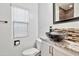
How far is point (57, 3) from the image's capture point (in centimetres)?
200

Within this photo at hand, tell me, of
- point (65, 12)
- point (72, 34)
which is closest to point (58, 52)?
point (72, 34)

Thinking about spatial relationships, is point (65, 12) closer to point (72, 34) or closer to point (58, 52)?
point (72, 34)

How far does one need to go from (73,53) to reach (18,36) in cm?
184

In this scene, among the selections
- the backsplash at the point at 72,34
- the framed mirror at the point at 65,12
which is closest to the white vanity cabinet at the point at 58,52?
the backsplash at the point at 72,34

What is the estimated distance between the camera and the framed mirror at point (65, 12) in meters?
1.51

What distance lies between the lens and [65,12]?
1743mm

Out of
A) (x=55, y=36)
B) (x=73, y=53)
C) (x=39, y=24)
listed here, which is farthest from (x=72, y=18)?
(x=39, y=24)

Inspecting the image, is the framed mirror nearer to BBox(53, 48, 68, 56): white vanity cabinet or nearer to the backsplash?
the backsplash

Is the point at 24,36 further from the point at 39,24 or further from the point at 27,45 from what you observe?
the point at 39,24

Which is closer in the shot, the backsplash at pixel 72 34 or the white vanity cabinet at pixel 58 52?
the white vanity cabinet at pixel 58 52

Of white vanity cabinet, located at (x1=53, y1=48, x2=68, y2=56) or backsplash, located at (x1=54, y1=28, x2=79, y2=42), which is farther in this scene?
backsplash, located at (x1=54, y1=28, x2=79, y2=42)

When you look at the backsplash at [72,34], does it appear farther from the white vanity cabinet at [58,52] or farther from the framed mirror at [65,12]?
the white vanity cabinet at [58,52]

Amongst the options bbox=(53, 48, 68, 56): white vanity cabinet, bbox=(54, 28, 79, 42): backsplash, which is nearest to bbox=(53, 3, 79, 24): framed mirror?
bbox=(54, 28, 79, 42): backsplash

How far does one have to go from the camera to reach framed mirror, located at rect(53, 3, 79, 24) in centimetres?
151
